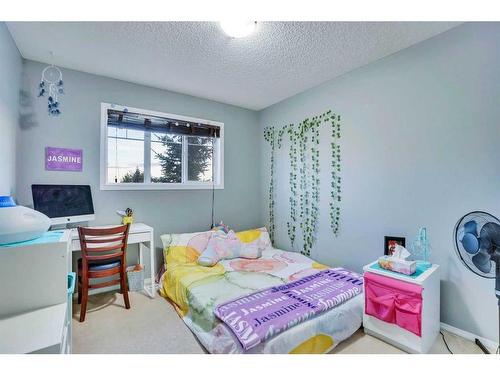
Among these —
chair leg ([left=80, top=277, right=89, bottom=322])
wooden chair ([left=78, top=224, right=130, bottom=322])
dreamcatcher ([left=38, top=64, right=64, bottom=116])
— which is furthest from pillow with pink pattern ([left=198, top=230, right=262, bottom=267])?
dreamcatcher ([left=38, top=64, right=64, bottom=116])

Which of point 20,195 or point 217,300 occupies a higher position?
point 20,195

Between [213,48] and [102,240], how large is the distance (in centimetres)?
193

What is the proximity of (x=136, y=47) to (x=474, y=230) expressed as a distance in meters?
2.79

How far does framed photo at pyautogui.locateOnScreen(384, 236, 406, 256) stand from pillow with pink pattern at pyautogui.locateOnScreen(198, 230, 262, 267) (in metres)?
Answer: 1.33

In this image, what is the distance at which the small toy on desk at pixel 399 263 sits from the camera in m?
1.71

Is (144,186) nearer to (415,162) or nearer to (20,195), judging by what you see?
(20,195)

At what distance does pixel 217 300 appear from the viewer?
5.94 feet

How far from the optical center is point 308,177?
295 cm

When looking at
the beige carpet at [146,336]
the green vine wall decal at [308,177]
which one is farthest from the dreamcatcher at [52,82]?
the green vine wall decal at [308,177]

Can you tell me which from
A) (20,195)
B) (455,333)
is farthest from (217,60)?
(455,333)

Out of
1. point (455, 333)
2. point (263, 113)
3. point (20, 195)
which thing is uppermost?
point (263, 113)

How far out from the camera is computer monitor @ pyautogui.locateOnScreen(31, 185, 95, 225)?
80.8 inches

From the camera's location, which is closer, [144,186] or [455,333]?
[455,333]
